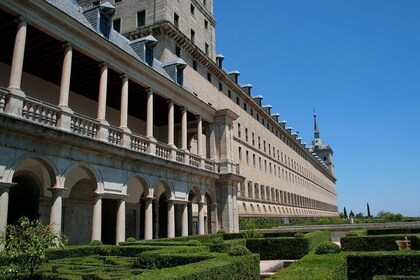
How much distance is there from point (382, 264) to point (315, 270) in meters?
4.40

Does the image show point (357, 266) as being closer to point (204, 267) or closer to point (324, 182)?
point (204, 267)

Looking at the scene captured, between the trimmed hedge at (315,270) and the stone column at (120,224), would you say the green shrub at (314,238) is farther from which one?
the stone column at (120,224)

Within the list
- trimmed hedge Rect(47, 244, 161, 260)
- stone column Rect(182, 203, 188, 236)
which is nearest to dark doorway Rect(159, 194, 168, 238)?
stone column Rect(182, 203, 188, 236)

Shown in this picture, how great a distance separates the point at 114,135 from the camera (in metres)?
18.3

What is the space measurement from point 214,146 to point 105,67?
1286 cm

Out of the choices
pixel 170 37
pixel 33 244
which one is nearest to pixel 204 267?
pixel 33 244

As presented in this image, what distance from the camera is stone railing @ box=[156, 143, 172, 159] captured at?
21.9 meters

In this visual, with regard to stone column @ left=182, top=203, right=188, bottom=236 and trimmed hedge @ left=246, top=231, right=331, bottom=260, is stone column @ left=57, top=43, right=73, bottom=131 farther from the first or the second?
trimmed hedge @ left=246, top=231, right=331, bottom=260

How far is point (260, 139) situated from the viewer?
54.9m

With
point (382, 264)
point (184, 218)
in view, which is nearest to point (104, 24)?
point (184, 218)

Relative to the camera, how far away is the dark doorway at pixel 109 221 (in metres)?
21.8

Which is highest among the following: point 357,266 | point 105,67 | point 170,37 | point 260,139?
point 170,37

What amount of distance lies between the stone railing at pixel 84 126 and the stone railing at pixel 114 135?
924 millimetres

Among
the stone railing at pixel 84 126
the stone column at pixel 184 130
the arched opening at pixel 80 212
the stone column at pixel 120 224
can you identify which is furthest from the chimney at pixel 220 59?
the stone column at pixel 120 224
